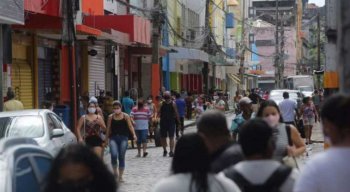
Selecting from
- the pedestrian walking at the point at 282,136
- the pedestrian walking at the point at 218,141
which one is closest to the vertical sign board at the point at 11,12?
the pedestrian walking at the point at 282,136

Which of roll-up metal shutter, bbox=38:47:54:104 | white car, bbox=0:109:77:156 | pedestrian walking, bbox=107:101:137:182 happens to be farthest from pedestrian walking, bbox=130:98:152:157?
roll-up metal shutter, bbox=38:47:54:104

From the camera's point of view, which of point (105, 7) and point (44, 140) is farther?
point (105, 7)

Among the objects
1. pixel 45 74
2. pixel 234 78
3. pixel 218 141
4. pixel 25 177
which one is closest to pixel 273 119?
pixel 218 141

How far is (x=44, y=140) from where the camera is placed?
571 inches

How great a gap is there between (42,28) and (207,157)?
21210 mm

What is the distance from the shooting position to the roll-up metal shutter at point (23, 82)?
2655 cm

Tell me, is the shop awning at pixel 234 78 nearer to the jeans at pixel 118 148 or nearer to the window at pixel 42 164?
the jeans at pixel 118 148

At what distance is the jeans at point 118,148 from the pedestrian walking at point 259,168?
34.1 ft

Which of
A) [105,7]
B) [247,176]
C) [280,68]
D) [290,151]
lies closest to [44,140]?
[290,151]

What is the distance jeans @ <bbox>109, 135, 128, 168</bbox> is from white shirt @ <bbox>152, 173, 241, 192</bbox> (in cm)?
1084

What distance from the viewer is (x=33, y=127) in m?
14.9

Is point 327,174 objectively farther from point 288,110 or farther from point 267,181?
point 288,110

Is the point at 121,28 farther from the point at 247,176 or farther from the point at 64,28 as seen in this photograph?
the point at 247,176

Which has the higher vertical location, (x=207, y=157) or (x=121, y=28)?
(x=121, y=28)
